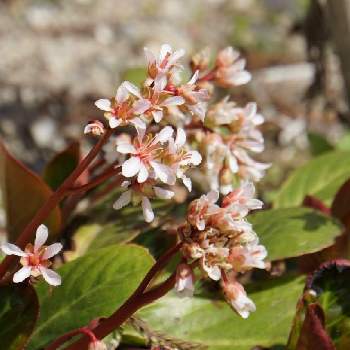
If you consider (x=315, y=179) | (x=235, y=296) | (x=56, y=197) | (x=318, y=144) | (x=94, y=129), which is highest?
(x=94, y=129)

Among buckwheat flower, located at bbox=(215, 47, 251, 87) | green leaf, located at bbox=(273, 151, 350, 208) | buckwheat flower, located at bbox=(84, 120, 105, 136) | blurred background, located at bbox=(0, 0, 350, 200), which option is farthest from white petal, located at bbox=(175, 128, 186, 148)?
blurred background, located at bbox=(0, 0, 350, 200)

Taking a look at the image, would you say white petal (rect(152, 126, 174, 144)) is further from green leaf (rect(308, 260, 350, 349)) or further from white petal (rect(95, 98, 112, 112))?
green leaf (rect(308, 260, 350, 349))

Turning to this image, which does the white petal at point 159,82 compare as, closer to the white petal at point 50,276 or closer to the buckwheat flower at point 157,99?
the buckwheat flower at point 157,99

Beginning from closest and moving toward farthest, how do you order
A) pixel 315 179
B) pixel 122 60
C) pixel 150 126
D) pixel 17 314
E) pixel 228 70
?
pixel 17 314 < pixel 150 126 < pixel 228 70 < pixel 315 179 < pixel 122 60

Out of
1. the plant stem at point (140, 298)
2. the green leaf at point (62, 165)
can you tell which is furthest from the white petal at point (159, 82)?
the green leaf at point (62, 165)

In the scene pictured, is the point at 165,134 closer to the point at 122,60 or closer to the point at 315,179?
the point at 315,179

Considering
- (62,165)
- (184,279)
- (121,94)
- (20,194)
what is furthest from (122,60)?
(184,279)

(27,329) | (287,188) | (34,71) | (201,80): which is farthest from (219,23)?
(27,329)
